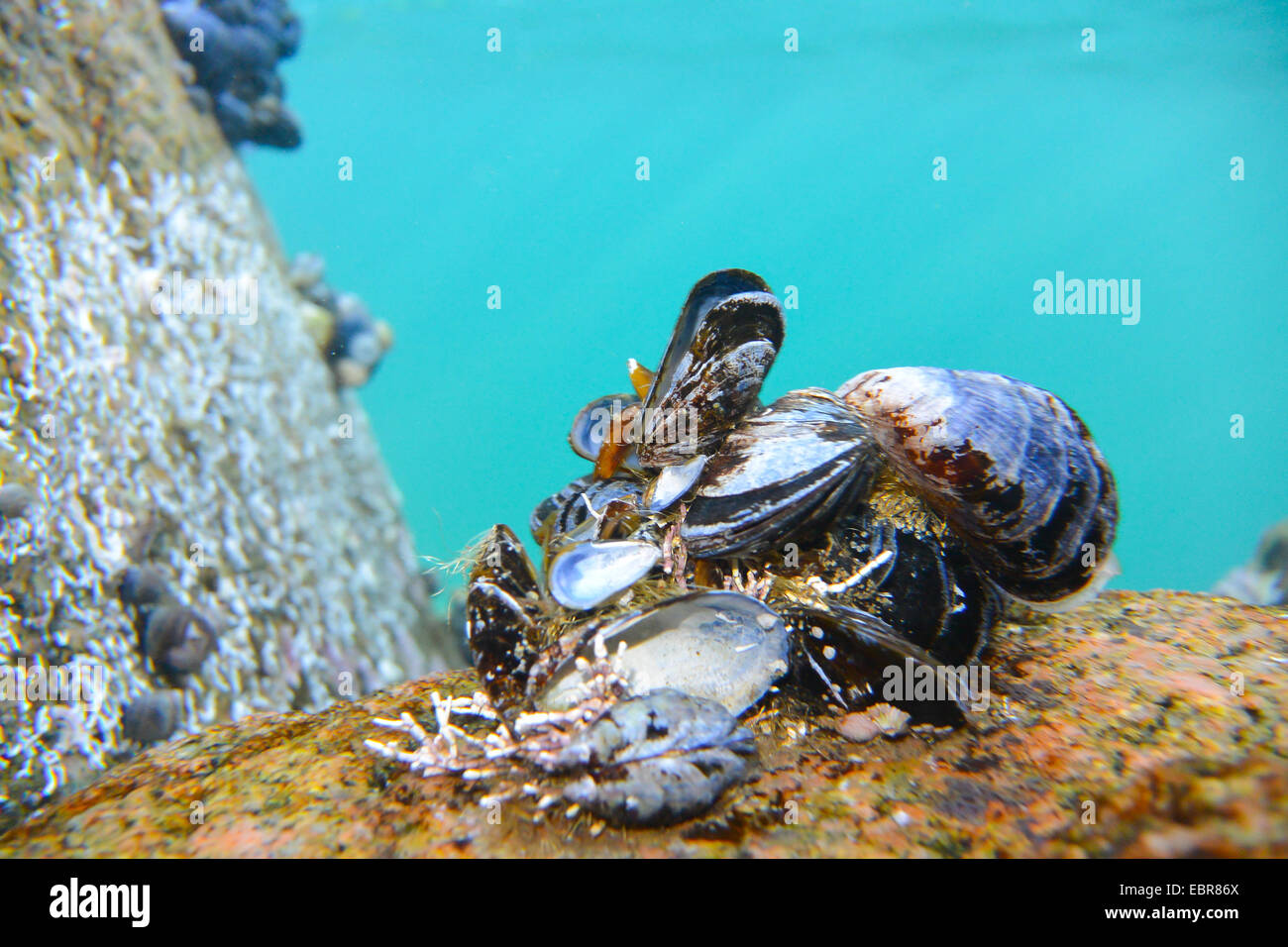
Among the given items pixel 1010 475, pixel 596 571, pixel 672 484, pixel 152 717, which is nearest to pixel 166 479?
pixel 152 717

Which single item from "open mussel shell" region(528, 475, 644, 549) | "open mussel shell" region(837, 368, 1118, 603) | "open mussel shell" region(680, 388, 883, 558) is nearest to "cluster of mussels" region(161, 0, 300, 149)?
"open mussel shell" region(528, 475, 644, 549)

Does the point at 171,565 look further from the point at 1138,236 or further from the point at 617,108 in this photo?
the point at 1138,236

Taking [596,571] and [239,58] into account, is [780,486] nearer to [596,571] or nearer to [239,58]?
[596,571]

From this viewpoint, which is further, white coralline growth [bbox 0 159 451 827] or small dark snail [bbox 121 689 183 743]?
small dark snail [bbox 121 689 183 743]

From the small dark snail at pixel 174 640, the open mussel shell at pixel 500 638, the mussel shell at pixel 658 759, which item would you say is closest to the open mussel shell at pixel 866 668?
the mussel shell at pixel 658 759

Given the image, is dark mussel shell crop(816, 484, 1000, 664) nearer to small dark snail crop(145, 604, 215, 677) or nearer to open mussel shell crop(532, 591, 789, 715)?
open mussel shell crop(532, 591, 789, 715)

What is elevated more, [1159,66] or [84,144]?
[1159,66]
